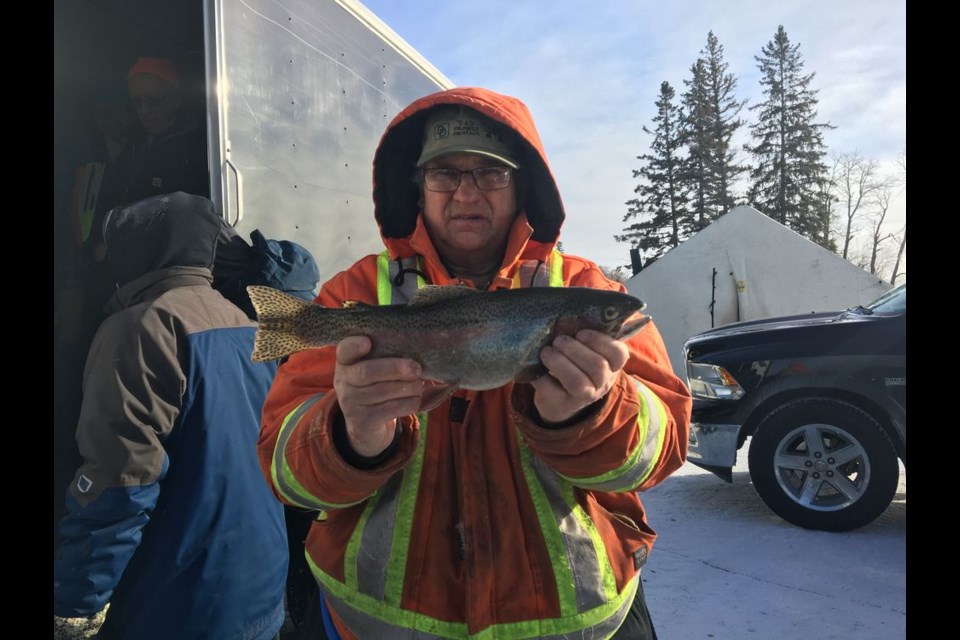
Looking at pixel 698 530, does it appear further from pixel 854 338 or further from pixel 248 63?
pixel 248 63

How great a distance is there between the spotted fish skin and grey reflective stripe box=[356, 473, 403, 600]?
0.47m

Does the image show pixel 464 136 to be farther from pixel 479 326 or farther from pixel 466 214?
pixel 479 326

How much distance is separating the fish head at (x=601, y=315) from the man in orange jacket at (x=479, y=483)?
0.07 meters

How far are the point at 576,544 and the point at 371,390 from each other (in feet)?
2.84

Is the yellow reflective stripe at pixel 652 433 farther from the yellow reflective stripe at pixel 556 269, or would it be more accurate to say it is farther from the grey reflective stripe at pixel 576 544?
the yellow reflective stripe at pixel 556 269

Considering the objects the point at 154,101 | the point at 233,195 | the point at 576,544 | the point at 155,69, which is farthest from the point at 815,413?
the point at 155,69

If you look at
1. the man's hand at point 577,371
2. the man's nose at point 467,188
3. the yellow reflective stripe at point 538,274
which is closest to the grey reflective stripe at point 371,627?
the man's hand at point 577,371

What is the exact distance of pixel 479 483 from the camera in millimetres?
2014

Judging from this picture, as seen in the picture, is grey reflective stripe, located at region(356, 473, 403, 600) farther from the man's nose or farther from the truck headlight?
the truck headlight

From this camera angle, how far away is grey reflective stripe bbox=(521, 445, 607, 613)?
1943mm

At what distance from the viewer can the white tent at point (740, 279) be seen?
55.7 feet
